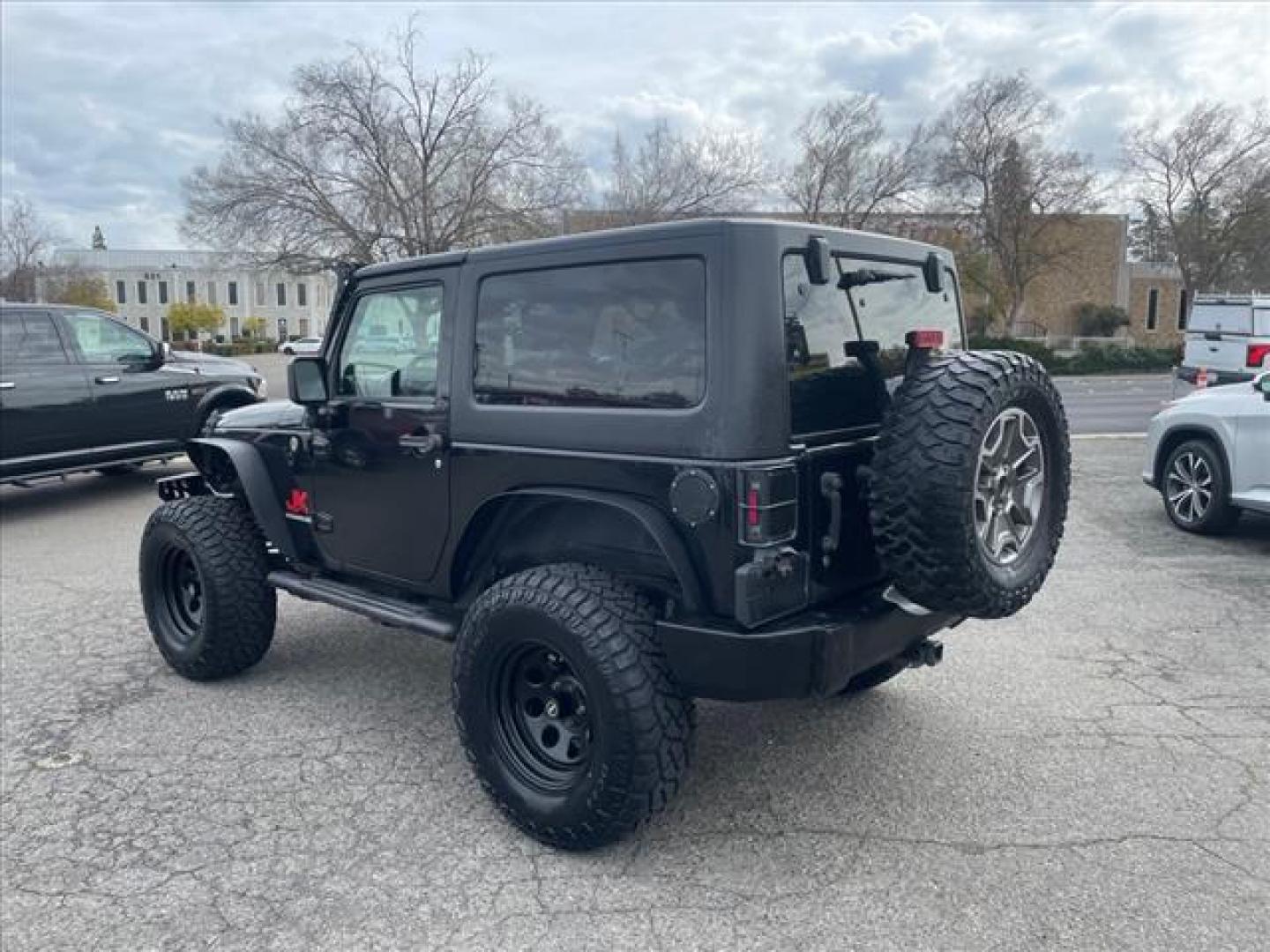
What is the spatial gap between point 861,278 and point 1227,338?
14.8 metres

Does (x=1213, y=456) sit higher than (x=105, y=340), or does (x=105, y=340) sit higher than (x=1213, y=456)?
(x=105, y=340)

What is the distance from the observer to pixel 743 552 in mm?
2705

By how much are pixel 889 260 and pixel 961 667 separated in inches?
86.1

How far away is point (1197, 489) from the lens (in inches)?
279

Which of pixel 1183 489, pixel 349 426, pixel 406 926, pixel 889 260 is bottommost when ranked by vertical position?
pixel 406 926

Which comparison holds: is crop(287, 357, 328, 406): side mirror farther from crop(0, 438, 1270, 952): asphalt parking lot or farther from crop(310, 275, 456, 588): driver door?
crop(0, 438, 1270, 952): asphalt parking lot

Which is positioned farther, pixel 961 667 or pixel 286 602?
pixel 286 602

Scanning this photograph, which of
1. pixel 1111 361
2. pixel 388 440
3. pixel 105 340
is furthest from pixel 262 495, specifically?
pixel 1111 361

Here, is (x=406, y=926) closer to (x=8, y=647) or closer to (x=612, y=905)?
(x=612, y=905)

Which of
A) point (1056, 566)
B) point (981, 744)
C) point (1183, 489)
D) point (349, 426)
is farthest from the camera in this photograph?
point (1183, 489)

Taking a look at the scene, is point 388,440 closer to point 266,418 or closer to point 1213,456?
point 266,418

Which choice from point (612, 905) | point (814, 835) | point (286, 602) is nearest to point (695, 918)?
point (612, 905)

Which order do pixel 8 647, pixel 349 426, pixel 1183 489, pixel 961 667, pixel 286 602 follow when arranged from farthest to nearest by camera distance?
pixel 1183 489 < pixel 286 602 < pixel 8 647 < pixel 961 667 < pixel 349 426

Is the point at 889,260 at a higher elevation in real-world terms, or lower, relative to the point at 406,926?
higher
